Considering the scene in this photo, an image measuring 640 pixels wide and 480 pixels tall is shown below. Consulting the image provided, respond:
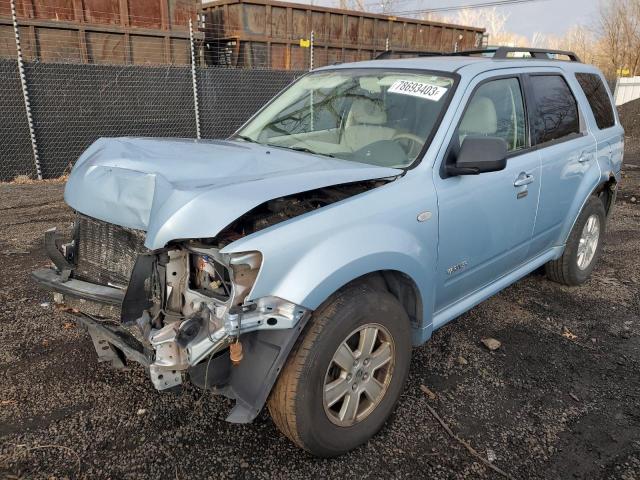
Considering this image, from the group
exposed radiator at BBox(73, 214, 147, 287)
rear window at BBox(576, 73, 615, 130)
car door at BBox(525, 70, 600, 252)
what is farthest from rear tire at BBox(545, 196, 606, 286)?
exposed radiator at BBox(73, 214, 147, 287)

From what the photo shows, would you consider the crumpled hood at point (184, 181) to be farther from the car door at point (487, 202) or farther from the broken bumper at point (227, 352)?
the car door at point (487, 202)

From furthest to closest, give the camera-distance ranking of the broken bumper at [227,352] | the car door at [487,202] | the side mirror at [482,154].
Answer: the car door at [487,202], the side mirror at [482,154], the broken bumper at [227,352]

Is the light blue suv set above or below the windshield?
below

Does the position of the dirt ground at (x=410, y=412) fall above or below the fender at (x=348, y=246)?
below

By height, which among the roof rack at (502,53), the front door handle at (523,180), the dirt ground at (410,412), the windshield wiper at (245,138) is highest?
the roof rack at (502,53)

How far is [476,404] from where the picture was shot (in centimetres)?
309

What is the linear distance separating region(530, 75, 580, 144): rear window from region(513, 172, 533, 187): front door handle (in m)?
0.37

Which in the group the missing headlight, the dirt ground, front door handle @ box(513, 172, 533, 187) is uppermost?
front door handle @ box(513, 172, 533, 187)

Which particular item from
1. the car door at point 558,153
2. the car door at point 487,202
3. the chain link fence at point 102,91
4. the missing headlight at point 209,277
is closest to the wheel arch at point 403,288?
the car door at point 487,202

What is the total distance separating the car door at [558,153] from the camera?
12.6 feet

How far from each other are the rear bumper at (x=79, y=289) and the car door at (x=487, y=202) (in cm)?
174

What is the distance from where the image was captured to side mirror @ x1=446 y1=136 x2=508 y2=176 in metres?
2.85

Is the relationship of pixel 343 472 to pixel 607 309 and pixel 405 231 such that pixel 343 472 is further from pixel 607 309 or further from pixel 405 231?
pixel 607 309

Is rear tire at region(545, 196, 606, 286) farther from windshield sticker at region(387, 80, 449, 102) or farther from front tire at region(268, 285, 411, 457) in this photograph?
front tire at region(268, 285, 411, 457)
